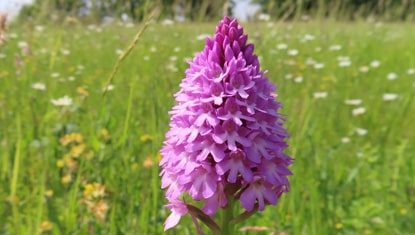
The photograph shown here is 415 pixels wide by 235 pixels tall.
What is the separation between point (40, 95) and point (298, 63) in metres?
2.47

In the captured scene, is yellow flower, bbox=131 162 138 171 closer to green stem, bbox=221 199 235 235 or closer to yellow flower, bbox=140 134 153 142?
yellow flower, bbox=140 134 153 142

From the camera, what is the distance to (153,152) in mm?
1992

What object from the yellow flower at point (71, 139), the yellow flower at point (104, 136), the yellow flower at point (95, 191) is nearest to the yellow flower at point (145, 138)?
the yellow flower at point (104, 136)

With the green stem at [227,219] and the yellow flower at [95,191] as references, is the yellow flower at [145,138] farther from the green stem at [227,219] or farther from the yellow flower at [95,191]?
the green stem at [227,219]

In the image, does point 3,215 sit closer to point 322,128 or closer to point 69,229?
point 69,229

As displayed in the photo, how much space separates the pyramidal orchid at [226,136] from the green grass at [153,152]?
1.91ft

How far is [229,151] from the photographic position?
101 cm

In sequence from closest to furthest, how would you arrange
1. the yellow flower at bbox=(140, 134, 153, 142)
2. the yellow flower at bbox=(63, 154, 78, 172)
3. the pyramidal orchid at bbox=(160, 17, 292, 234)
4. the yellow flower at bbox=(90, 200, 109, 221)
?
the pyramidal orchid at bbox=(160, 17, 292, 234), the yellow flower at bbox=(90, 200, 109, 221), the yellow flower at bbox=(63, 154, 78, 172), the yellow flower at bbox=(140, 134, 153, 142)

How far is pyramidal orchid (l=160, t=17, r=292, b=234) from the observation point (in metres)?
0.99

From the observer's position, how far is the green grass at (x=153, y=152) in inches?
75.7

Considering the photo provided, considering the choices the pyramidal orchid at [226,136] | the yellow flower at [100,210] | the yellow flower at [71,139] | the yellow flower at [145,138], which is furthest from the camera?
the yellow flower at [145,138]

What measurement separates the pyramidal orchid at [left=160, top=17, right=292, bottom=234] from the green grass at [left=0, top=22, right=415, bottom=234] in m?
0.58

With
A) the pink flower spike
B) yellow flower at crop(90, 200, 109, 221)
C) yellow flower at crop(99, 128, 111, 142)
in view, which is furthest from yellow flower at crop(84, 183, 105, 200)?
the pink flower spike

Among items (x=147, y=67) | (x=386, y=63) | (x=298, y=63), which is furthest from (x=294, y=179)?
(x=386, y=63)
